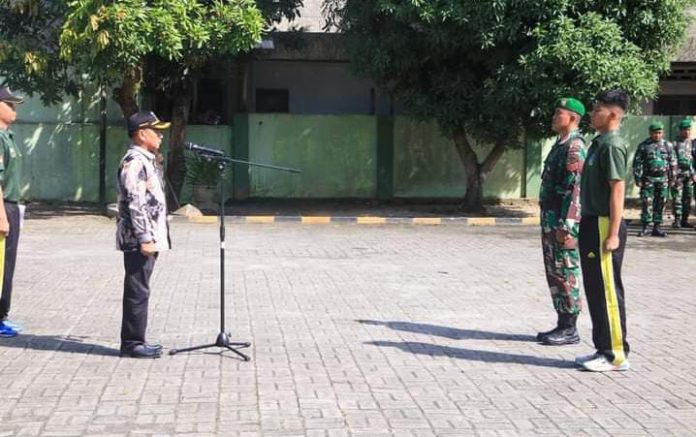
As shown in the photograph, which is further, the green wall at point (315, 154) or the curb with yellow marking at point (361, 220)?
the green wall at point (315, 154)

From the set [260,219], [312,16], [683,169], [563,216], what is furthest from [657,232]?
[312,16]

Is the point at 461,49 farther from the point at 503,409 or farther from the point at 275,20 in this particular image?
the point at 503,409

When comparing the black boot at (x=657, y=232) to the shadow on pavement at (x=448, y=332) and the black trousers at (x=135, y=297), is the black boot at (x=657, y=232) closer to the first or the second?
the shadow on pavement at (x=448, y=332)

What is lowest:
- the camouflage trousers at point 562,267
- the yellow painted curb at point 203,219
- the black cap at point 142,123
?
the yellow painted curb at point 203,219

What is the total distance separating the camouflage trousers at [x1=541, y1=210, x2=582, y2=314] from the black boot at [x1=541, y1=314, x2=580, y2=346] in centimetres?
10

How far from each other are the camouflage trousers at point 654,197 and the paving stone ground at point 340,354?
114 inches

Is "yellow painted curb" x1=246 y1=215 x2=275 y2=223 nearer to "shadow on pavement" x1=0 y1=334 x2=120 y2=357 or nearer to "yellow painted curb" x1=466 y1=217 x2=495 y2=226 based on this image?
"yellow painted curb" x1=466 y1=217 x2=495 y2=226

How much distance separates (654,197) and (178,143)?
9464 millimetres

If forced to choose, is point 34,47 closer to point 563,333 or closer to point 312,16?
point 312,16

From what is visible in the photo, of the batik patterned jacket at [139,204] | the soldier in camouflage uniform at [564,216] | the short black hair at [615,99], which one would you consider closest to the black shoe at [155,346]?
the batik patterned jacket at [139,204]

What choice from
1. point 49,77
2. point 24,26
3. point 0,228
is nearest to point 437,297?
point 0,228

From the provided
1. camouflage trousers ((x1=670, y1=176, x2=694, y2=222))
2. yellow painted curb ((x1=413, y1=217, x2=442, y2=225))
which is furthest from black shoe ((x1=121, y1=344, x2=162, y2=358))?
camouflage trousers ((x1=670, y1=176, x2=694, y2=222))

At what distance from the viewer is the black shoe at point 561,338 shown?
7121 millimetres

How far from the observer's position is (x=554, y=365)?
256 inches
